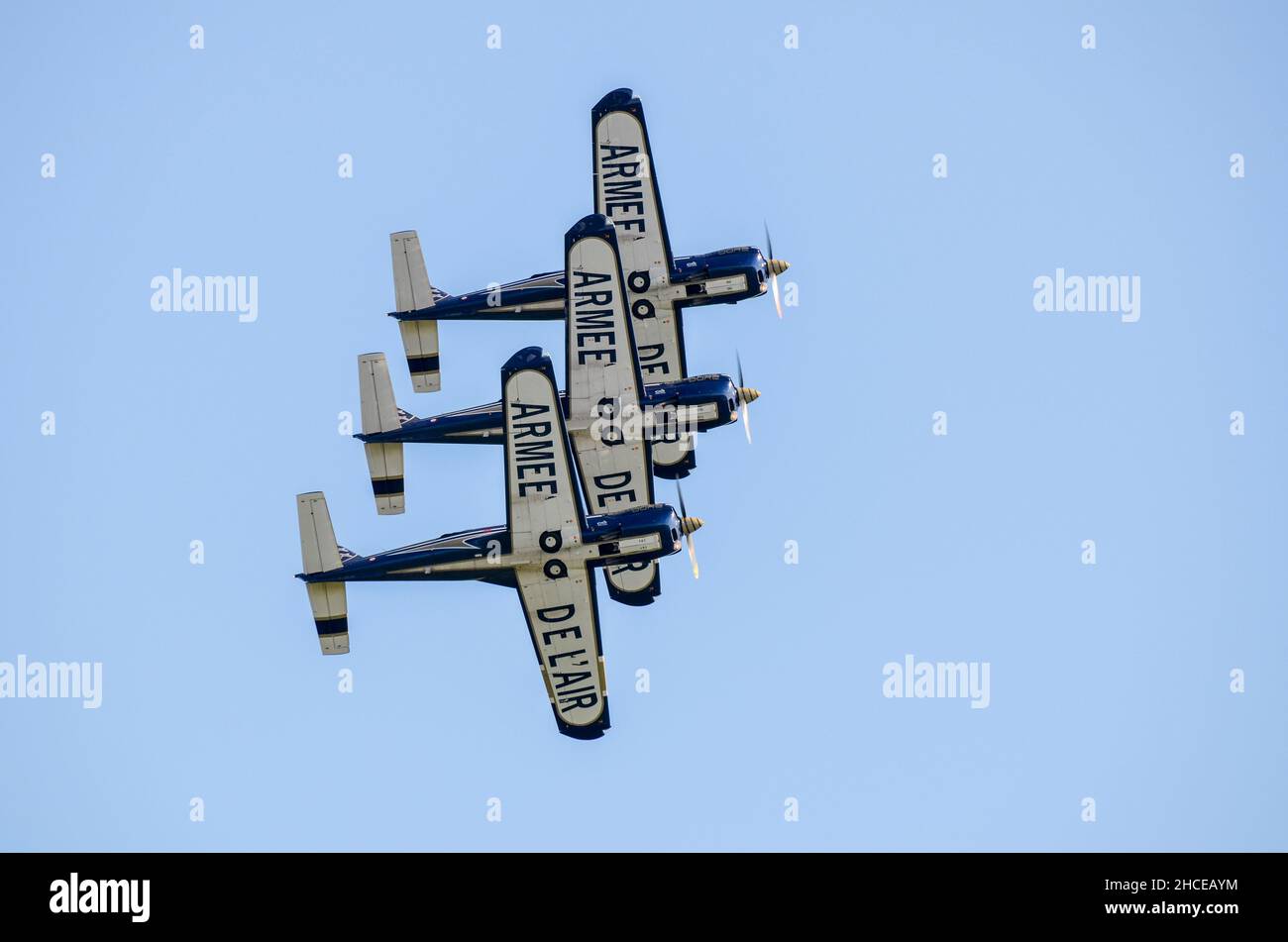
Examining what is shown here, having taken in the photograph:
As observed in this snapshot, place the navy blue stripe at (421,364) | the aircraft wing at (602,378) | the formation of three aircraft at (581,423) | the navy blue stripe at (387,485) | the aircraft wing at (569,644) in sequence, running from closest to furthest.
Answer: the formation of three aircraft at (581,423) → the aircraft wing at (569,644) → the aircraft wing at (602,378) → the navy blue stripe at (387,485) → the navy blue stripe at (421,364)

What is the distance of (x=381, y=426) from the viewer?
6028cm

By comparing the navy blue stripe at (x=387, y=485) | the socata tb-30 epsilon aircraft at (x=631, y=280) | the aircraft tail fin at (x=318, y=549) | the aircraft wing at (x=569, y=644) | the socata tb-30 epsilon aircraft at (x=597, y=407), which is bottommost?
the aircraft wing at (x=569, y=644)

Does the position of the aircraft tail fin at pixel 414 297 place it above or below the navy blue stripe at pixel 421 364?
above

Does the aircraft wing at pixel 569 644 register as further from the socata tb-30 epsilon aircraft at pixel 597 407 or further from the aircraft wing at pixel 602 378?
the socata tb-30 epsilon aircraft at pixel 597 407

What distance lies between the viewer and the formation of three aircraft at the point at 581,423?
54.6 metres

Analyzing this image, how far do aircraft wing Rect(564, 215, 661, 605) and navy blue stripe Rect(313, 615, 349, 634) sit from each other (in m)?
6.43

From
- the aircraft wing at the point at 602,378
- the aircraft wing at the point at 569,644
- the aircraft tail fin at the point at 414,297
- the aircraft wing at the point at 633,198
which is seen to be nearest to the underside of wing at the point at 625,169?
the aircraft wing at the point at 633,198

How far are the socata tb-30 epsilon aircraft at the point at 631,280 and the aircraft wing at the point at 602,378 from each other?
1.53 metres

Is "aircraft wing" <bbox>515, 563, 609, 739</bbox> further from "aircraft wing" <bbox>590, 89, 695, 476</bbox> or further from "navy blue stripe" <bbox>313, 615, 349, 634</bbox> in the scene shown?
"aircraft wing" <bbox>590, 89, 695, 476</bbox>

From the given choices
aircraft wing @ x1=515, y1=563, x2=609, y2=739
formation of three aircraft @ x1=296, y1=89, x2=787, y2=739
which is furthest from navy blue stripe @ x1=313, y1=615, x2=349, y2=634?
aircraft wing @ x1=515, y1=563, x2=609, y2=739

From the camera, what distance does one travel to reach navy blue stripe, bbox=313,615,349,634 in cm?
5853
